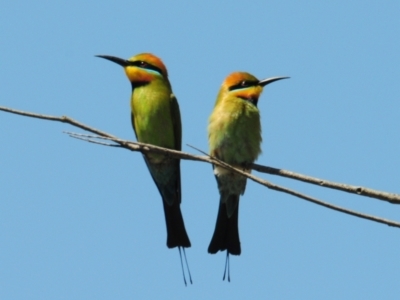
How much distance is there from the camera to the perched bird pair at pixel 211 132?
11.8 ft

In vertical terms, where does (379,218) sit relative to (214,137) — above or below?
below

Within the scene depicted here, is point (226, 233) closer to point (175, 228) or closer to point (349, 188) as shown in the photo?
point (175, 228)

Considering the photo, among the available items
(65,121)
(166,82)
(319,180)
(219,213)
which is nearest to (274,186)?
(319,180)

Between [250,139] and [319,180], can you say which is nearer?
[319,180]

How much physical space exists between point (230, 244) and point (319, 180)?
5.52ft

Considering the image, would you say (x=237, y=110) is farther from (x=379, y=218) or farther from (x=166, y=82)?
(x=379, y=218)

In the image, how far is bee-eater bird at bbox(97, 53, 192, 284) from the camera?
3908 millimetres

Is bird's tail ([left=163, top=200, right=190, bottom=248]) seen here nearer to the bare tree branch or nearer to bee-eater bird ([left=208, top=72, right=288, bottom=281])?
bee-eater bird ([left=208, top=72, right=288, bottom=281])

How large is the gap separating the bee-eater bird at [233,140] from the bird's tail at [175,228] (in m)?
0.20

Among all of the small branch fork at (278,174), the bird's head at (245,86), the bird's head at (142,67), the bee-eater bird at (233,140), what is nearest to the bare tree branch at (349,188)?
the small branch fork at (278,174)

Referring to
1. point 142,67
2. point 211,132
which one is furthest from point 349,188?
point 142,67

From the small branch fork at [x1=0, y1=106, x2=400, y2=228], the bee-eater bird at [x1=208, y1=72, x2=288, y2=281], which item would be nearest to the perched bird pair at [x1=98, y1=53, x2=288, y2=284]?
the bee-eater bird at [x1=208, y1=72, x2=288, y2=281]

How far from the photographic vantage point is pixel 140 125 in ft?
12.9

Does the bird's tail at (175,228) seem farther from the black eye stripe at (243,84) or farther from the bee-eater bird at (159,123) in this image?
the black eye stripe at (243,84)
